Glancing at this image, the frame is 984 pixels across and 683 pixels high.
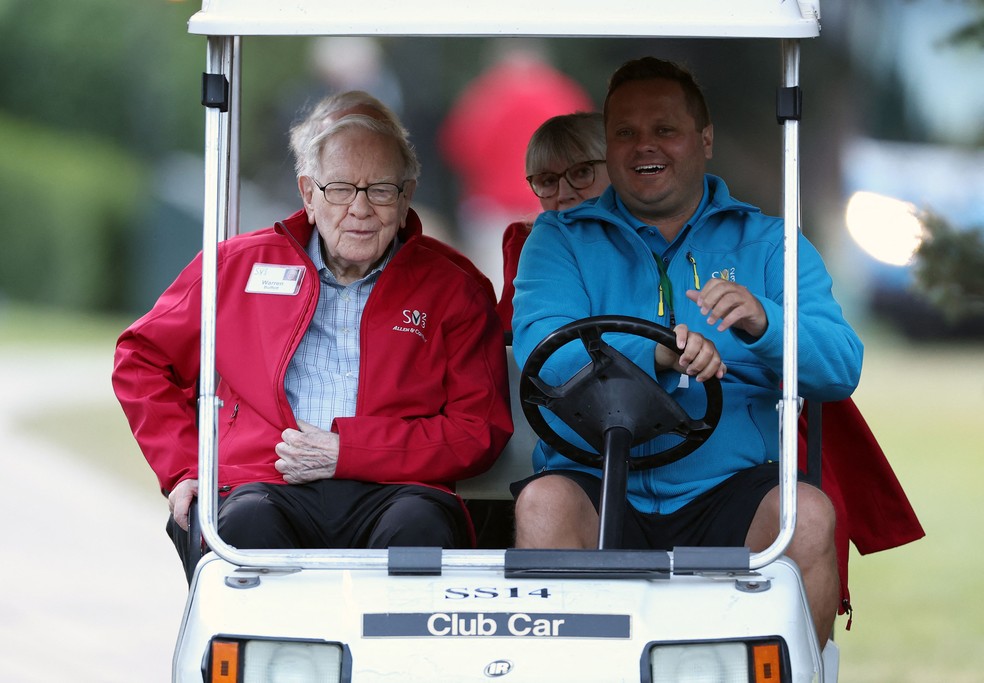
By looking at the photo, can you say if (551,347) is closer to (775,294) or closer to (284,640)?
(775,294)

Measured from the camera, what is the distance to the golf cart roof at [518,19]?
2342 millimetres

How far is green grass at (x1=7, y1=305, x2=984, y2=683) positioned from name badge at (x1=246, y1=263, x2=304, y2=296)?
2.73 meters

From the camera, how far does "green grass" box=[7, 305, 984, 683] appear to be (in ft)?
17.9

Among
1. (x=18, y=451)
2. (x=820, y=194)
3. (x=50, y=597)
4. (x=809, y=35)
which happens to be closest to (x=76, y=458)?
(x=18, y=451)

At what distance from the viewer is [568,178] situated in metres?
4.11

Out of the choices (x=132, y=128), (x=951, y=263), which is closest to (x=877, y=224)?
(x=951, y=263)

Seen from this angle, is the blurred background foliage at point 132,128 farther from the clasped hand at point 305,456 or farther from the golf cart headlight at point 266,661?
the golf cart headlight at point 266,661

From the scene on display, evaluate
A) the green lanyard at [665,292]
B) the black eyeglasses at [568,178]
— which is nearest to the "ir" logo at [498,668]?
the green lanyard at [665,292]

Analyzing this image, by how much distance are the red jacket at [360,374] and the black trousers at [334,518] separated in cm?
5

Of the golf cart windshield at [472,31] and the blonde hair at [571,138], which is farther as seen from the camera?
the blonde hair at [571,138]

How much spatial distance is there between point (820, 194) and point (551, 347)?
747 cm

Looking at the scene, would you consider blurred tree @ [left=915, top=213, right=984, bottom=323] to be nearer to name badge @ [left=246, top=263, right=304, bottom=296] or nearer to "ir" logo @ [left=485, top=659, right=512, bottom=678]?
name badge @ [left=246, top=263, right=304, bottom=296]

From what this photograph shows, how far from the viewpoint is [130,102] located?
14.4 meters

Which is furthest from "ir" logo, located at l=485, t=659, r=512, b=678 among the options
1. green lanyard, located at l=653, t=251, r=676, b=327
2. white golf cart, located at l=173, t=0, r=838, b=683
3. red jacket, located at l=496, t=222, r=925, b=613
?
red jacket, located at l=496, t=222, r=925, b=613
